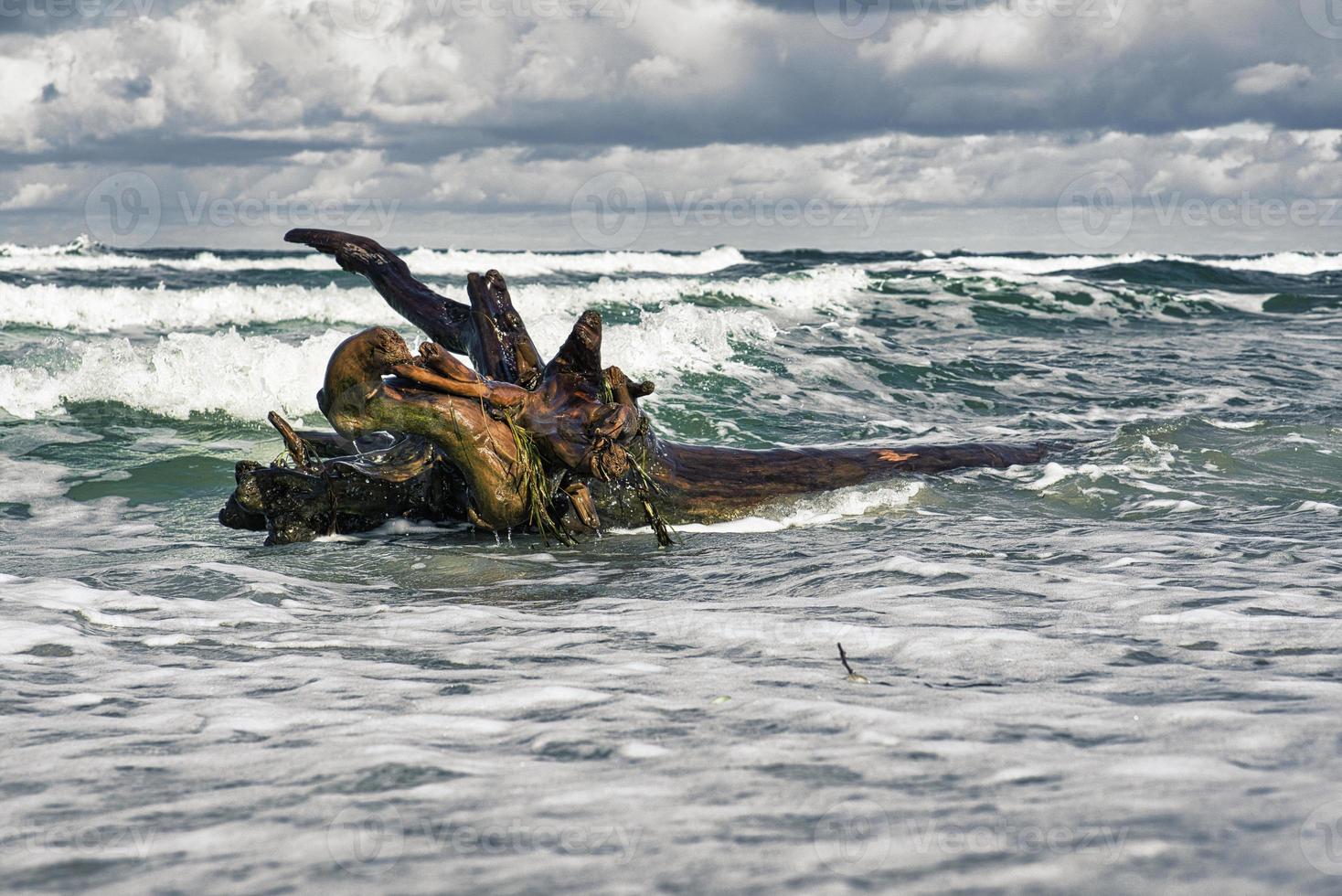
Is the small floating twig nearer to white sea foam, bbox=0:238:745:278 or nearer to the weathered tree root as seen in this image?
the weathered tree root

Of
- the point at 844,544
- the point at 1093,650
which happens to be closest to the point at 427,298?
the point at 844,544

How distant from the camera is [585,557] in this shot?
543cm

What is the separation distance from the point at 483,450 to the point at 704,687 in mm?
2427

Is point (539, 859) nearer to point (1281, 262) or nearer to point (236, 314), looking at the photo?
point (236, 314)

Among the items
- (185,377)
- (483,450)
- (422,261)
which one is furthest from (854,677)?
(422,261)

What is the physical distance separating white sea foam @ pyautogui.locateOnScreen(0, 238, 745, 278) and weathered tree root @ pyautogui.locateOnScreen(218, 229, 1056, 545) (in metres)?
34.2

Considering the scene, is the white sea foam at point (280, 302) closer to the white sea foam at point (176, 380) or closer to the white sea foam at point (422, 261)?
the white sea foam at point (176, 380)

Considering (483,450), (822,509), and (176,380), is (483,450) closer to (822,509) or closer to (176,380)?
(822,509)

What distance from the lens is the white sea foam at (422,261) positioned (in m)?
40.8

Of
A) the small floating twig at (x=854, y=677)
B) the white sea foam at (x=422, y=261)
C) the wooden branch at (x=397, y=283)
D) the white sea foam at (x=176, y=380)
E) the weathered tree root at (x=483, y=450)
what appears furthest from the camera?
the white sea foam at (x=422, y=261)

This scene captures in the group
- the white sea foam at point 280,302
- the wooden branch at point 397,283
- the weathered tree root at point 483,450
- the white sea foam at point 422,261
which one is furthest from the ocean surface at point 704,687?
the white sea foam at point 422,261

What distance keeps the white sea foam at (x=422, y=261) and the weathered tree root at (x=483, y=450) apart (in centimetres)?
3417

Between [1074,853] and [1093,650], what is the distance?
1640 millimetres

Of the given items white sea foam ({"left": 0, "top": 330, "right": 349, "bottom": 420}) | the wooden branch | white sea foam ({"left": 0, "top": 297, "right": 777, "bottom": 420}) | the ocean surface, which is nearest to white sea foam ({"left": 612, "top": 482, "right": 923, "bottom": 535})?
the ocean surface
